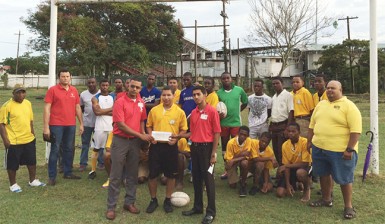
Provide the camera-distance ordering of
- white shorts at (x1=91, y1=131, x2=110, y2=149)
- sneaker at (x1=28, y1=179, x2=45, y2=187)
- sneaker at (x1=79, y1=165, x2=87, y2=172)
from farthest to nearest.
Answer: sneaker at (x1=79, y1=165, x2=87, y2=172), white shorts at (x1=91, y1=131, x2=110, y2=149), sneaker at (x1=28, y1=179, x2=45, y2=187)

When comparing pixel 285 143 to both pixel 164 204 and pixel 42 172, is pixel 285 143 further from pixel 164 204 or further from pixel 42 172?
pixel 42 172

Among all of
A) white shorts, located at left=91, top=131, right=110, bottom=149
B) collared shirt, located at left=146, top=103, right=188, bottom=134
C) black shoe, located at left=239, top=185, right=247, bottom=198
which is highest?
collared shirt, located at left=146, top=103, right=188, bottom=134

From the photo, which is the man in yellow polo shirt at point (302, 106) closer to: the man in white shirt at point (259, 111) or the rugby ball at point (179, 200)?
the man in white shirt at point (259, 111)

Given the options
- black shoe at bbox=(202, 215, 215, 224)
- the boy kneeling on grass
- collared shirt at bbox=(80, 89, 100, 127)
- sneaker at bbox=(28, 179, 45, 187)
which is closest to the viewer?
black shoe at bbox=(202, 215, 215, 224)

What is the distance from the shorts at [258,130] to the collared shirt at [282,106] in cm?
25

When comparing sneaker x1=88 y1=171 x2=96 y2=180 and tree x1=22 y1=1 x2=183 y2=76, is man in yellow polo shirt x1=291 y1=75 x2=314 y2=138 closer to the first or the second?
sneaker x1=88 y1=171 x2=96 y2=180

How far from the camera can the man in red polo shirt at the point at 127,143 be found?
4.83 m

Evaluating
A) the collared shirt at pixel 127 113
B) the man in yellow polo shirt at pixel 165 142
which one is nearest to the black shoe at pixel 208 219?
the man in yellow polo shirt at pixel 165 142

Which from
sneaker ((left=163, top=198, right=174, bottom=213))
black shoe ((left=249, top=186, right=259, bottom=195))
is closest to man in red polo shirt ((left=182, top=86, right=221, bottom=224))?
sneaker ((left=163, top=198, right=174, bottom=213))

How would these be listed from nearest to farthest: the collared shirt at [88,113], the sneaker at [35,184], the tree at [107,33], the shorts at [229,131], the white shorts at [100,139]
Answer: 1. the sneaker at [35,184]
2. the shorts at [229,131]
3. the white shorts at [100,139]
4. the collared shirt at [88,113]
5. the tree at [107,33]

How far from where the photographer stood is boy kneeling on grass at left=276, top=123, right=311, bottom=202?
5.56m

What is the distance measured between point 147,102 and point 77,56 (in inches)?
834

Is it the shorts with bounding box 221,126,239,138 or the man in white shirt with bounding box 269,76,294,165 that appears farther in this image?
the shorts with bounding box 221,126,239,138

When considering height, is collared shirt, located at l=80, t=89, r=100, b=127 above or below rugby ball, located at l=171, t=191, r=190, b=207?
above
